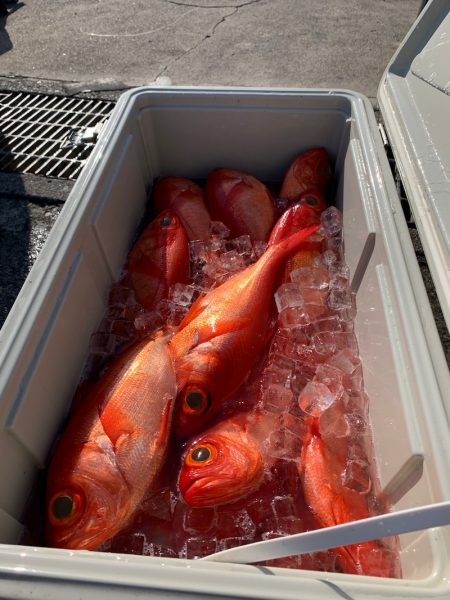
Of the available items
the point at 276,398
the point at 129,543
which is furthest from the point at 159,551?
the point at 276,398

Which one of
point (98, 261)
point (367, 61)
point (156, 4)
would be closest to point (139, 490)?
point (98, 261)

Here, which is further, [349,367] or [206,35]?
[206,35]

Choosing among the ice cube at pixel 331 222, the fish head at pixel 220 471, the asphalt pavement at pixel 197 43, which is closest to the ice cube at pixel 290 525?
the fish head at pixel 220 471

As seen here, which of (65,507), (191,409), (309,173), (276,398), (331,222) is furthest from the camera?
(309,173)

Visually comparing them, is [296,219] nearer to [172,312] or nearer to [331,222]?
[331,222]

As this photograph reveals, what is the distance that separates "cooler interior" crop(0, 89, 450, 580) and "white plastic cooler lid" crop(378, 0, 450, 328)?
84 mm

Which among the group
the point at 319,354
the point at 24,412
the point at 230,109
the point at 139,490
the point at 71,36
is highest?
the point at 71,36

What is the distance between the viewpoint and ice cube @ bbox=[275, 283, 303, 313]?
1.53m

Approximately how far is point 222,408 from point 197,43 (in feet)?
13.6

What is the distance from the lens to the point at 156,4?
5117 mm

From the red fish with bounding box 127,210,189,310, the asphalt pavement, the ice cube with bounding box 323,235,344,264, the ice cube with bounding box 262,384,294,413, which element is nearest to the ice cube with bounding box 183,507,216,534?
the ice cube with bounding box 262,384,294,413

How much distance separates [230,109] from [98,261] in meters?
0.94

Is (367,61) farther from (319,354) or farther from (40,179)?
(319,354)

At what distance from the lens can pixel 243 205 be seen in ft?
6.29
